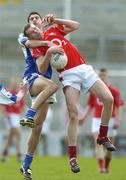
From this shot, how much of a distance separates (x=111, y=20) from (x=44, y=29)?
24391 mm

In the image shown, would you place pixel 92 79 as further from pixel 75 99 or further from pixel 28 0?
pixel 28 0

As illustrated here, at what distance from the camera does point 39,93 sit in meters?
15.6

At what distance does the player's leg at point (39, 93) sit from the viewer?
15.2 metres

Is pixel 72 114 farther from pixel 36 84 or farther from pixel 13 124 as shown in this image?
pixel 13 124

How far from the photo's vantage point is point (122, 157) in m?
31.6

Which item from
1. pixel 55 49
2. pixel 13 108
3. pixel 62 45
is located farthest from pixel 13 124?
pixel 55 49

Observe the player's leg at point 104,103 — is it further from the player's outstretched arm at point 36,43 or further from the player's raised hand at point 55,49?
the player's outstretched arm at point 36,43

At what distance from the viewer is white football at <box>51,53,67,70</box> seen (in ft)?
50.7

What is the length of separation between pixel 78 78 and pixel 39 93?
0.75m

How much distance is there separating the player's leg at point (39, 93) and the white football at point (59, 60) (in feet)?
0.98

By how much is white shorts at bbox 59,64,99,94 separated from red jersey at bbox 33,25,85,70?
0.10 metres

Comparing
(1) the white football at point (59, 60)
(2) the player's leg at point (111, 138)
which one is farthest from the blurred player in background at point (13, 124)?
(1) the white football at point (59, 60)

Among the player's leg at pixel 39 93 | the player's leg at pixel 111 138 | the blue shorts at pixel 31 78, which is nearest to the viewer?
the player's leg at pixel 39 93

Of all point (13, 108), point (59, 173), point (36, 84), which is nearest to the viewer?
point (36, 84)
